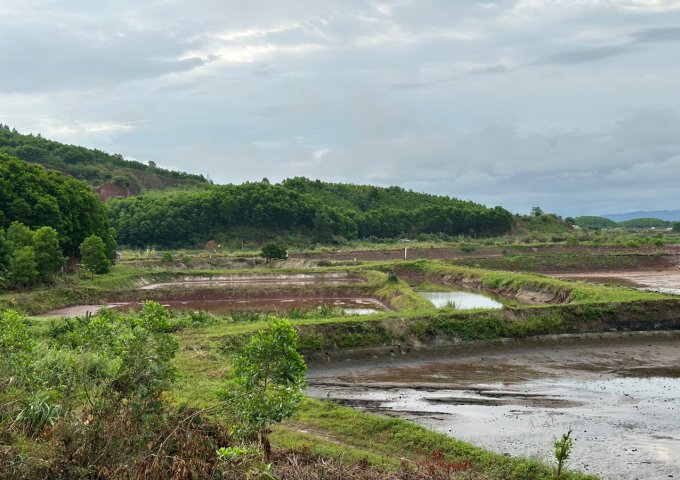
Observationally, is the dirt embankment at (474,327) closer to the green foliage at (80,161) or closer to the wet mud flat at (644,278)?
the wet mud flat at (644,278)

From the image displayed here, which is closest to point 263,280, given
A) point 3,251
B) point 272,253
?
point 272,253

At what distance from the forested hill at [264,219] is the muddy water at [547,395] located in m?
73.7

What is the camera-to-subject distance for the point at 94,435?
8.74 meters

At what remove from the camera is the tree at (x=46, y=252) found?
121 feet

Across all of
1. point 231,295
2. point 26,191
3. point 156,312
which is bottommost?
point 231,295

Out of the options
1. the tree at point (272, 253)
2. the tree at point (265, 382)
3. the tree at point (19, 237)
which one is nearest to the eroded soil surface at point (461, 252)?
the tree at point (272, 253)

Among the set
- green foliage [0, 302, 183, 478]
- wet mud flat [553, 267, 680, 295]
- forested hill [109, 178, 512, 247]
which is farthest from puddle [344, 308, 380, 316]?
forested hill [109, 178, 512, 247]

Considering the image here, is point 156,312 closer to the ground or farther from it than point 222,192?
closer to the ground

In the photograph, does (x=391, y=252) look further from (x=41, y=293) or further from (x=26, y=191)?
(x=41, y=293)

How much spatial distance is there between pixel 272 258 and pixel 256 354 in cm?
5466

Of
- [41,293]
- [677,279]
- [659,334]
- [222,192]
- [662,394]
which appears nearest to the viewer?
[662,394]

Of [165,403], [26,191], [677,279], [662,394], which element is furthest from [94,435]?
[677,279]

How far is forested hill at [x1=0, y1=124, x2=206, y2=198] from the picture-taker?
114m

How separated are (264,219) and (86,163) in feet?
153
